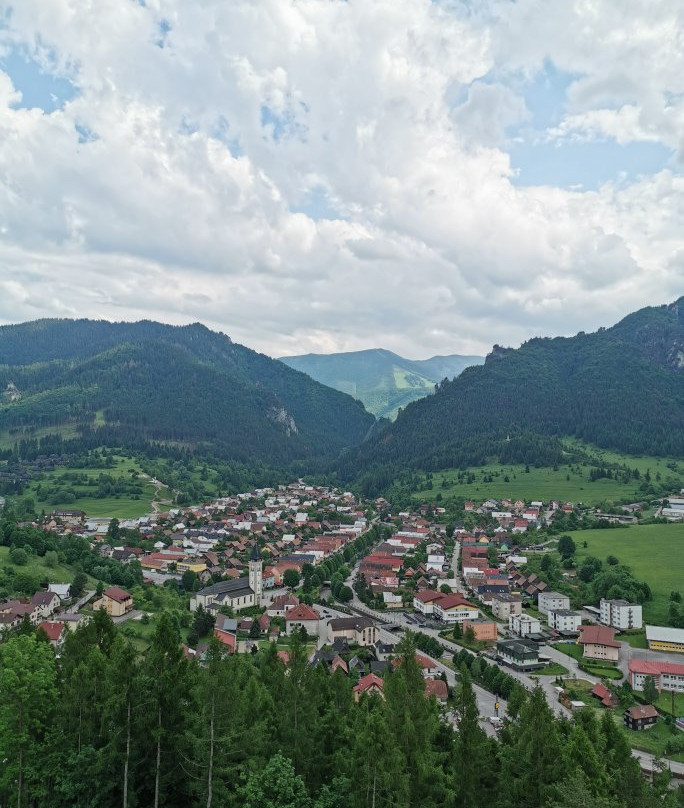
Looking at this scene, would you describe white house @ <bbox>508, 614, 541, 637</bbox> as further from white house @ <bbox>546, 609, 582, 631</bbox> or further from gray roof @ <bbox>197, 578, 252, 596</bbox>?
gray roof @ <bbox>197, 578, 252, 596</bbox>

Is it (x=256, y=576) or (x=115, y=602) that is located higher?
(x=115, y=602)

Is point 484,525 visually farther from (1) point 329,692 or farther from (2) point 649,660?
(1) point 329,692

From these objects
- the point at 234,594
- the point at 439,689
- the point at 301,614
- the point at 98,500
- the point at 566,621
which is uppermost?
the point at 98,500

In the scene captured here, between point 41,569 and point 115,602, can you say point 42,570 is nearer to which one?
point 41,569

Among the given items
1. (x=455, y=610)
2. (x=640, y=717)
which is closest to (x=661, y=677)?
(x=640, y=717)

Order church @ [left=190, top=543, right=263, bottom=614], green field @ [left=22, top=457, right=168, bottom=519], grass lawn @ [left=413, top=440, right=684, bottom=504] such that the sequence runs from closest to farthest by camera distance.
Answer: church @ [left=190, top=543, right=263, bottom=614] → green field @ [left=22, top=457, right=168, bottom=519] → grass lawn @ [left=413, top=440, right=684, bottom=504]

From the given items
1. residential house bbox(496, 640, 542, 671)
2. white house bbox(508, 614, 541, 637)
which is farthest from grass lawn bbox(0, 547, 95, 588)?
white house bbox(508, 614, 541, 637)
